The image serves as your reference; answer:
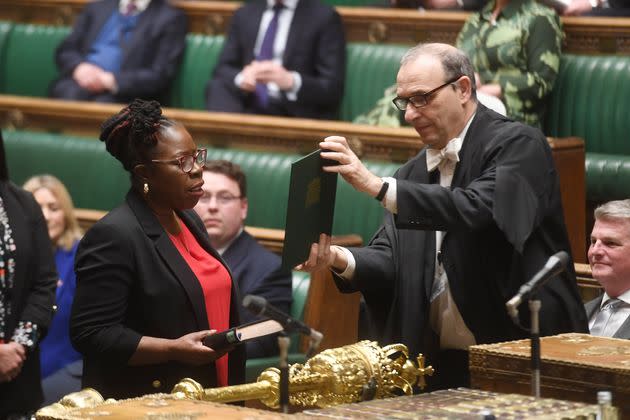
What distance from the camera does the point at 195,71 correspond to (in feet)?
22.5

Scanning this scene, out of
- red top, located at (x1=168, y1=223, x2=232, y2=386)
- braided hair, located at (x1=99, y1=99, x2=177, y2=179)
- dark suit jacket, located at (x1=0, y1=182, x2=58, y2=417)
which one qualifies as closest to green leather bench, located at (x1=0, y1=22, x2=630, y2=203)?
dark suit jacket, located at (x1=0, y1=182, x2=58, y2=417)

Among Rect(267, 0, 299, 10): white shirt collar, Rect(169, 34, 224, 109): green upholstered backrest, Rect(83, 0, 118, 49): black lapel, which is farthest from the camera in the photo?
Rect(83, 0, 118, 49): black lapel

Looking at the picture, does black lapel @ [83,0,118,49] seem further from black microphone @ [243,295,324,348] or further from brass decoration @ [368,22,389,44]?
black microphone @ [243,295,324,348]

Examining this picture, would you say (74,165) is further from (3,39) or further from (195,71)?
(3,39)

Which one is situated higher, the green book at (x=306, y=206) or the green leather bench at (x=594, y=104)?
the green leather bench at (x=594, y=104)

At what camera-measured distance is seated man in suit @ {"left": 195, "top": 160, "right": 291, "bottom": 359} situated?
464 cm

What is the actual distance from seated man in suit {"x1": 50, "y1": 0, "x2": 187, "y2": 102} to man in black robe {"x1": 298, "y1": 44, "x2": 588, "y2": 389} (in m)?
3.46

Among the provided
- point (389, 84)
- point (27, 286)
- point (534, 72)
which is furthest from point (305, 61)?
point (27, 286)

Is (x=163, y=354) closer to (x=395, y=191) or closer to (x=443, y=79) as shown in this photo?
(x=395, y=191)

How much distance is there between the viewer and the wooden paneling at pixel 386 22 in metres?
5.77

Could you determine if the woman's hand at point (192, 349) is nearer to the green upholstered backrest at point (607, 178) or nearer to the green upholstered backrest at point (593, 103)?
the green upholstered backrest at point (607, 178)

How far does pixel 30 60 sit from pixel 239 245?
3.17 meters

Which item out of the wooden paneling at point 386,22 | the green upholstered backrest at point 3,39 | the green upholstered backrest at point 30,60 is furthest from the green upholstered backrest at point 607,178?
the green upholstered backrest at point 3,39

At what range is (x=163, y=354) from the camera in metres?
3.08
